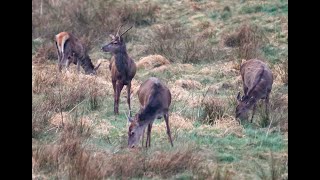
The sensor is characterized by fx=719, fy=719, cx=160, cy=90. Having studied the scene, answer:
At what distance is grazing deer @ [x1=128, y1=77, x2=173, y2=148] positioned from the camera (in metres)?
9.41

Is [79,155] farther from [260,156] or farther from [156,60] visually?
[156,60]

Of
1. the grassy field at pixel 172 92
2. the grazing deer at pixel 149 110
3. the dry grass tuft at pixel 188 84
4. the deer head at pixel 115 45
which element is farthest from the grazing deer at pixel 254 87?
the deer head at pixel 115 45

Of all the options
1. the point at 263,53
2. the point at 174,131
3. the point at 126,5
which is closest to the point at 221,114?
the point at 174,131

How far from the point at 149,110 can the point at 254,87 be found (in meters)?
2.50

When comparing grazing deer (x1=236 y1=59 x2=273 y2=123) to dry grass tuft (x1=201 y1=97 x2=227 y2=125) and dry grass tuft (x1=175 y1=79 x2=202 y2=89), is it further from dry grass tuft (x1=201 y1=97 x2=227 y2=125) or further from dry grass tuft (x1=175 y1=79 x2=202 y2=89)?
dry grass tuft (x1=175 y1=79 x2=202 y2=89)

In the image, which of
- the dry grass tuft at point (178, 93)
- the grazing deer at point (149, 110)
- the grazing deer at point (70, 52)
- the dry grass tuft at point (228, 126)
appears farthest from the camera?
the grazing deer at point (70, 52)

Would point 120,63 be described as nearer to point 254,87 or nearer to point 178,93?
point 178,93

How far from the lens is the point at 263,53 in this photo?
50.1 ft

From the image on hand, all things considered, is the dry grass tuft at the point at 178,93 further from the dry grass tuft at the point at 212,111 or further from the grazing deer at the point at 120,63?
the grazing deer at the point at 120,63

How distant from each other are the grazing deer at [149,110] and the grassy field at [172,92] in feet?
0.76

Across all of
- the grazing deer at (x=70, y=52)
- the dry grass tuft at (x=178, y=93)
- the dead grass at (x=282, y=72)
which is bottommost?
the dry grass tuft at (x=178, y=93)

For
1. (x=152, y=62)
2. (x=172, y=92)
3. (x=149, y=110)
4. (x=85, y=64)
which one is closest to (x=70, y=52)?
(x=85, y=64)

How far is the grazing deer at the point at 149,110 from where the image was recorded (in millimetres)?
9414
